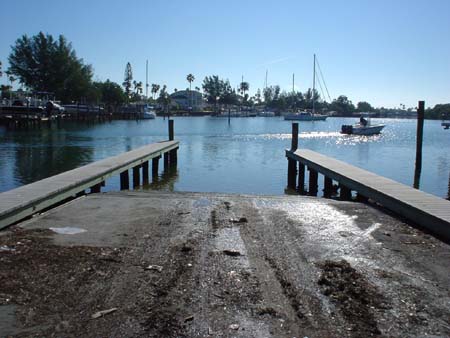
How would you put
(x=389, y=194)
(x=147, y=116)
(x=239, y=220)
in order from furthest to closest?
(x=147, y=116) < (x=389, y=194) < (x=239, y=220)

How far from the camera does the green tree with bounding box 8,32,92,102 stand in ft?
285

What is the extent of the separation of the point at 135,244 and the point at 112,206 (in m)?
2.99

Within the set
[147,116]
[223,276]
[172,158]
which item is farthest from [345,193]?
[147,116]

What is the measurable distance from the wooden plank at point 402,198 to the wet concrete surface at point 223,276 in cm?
30

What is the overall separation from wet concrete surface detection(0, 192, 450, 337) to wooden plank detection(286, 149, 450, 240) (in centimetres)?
30

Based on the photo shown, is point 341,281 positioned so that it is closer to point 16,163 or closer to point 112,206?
point 112,206

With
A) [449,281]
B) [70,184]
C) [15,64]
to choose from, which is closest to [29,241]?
[70,184]

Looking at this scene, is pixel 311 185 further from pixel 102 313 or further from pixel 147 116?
pixel 147 116

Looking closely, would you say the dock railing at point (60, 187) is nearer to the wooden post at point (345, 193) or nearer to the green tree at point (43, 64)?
the wooden post at point (345, 193)

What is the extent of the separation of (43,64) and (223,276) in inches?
3539

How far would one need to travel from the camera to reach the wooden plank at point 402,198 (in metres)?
7.90

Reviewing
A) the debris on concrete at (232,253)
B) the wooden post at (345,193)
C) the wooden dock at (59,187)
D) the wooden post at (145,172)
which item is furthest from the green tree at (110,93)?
the debris on concrete at (232,253)

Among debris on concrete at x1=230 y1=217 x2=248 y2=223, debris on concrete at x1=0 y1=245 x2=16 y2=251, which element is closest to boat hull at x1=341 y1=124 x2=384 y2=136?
debris on concrete at x1=230 y1=217 x2=248 y2=223

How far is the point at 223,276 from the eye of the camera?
5.70 m
